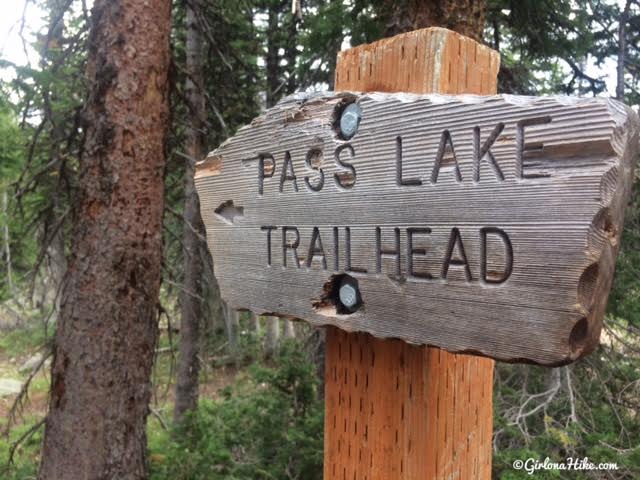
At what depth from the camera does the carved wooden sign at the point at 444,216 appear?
3.34ft

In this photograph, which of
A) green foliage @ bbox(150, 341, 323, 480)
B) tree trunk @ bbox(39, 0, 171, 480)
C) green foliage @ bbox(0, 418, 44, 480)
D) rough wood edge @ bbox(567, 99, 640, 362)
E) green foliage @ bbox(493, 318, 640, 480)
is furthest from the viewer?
green foliage @ bbox(0, 418, 44, 480)

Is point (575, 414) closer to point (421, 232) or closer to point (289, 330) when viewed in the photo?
point (421, 232)

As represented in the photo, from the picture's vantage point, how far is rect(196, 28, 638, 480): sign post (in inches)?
40.6

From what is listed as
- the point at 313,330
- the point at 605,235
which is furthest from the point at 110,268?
the point at 313,330

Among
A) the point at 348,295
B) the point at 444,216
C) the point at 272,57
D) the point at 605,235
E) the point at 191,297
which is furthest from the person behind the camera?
the point at 272,57

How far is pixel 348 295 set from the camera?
1397 mm

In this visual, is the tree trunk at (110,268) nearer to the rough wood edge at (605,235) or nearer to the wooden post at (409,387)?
the wooden post at (409,387)

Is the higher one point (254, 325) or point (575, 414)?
point (575, 414)

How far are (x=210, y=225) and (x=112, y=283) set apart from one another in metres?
1.47

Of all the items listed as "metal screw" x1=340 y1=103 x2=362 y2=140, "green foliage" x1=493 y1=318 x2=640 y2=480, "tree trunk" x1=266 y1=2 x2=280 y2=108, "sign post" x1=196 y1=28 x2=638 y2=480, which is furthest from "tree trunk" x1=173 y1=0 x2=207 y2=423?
"metal screw" x1=340 y1=103 x2=362 y2=140

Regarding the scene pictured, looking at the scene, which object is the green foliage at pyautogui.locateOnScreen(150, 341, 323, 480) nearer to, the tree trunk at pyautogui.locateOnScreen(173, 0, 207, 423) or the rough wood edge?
the tree trunk at pyautogui.locateOnScreen(173, 0, 207, 423)

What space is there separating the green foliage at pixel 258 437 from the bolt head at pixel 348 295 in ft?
9.37

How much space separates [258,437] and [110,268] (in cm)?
214

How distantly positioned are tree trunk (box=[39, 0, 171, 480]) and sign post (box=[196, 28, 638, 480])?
4.53 feet
